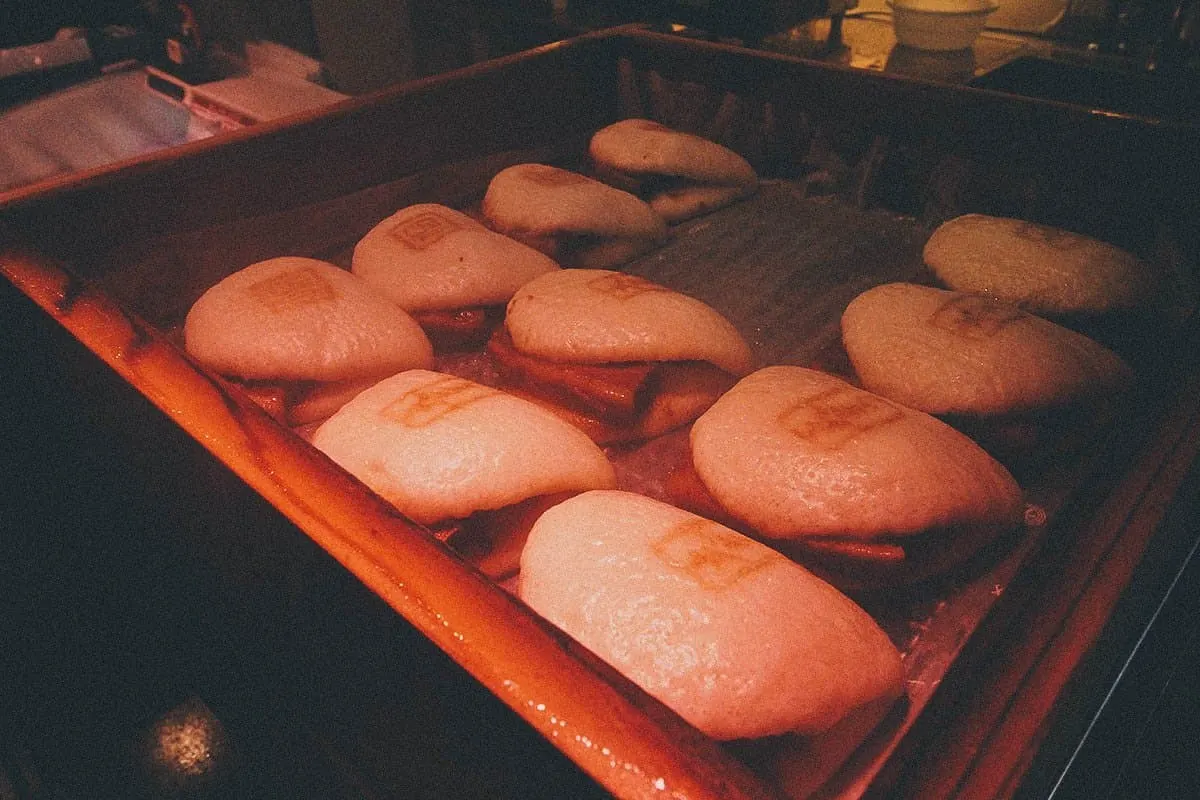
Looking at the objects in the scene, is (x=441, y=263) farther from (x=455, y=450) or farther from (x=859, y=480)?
(x=859, y=480)

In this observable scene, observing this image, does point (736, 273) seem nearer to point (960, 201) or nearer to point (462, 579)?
point (960, 201)

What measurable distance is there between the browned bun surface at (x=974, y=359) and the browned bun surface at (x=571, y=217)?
1.04 metres

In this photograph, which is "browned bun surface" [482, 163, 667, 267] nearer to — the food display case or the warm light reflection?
the food display case

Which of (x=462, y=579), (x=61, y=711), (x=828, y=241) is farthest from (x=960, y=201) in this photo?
(x=61, y=711)

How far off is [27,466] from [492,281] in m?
1.65

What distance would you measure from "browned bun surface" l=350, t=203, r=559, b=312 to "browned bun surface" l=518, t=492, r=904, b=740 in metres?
1.18

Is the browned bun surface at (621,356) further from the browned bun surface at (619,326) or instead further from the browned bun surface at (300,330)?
the browned bun surface at (300,330)

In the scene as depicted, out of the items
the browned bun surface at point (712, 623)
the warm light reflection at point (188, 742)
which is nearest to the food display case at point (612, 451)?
the browned bun surface at point (712, 623)

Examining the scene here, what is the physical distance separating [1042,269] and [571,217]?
4.98 ft

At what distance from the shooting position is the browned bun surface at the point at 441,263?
251 cm

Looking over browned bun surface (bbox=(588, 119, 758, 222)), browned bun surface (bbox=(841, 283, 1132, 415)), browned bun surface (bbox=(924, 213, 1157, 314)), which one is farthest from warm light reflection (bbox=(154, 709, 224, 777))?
browned bun surface (bbox=(924, 213, 1157, 314))

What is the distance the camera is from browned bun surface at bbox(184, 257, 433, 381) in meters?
2.15

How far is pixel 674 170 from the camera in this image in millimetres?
3150

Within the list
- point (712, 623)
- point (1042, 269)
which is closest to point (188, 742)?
point (712, 623)
